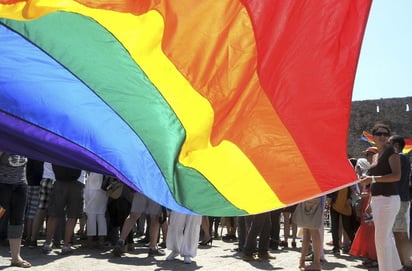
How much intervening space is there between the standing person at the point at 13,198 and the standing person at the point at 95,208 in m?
2.12

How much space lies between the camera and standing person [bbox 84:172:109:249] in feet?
26.0

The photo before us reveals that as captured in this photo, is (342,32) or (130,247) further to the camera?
(130,247)

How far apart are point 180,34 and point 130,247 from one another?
5.89 meters

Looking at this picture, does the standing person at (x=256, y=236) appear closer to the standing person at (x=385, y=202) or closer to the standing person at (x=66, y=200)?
the standing person at (x=385, y=202)

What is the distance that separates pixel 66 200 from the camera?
7.32 metres

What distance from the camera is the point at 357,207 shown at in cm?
824

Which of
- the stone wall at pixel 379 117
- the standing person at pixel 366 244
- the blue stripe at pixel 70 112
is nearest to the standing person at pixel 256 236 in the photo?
the standing person at pixel 366 244

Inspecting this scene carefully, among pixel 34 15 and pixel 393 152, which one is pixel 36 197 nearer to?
pixel 393 152

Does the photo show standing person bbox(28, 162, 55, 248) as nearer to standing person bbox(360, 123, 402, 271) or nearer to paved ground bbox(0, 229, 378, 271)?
paved ground bbox(0, 229, 378, 271)

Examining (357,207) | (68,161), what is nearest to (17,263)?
(68,161)

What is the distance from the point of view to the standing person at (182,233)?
6773 millimetres

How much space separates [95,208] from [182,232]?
1777mm

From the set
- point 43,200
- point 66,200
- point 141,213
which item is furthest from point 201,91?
point 43,200

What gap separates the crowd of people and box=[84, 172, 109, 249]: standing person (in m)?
0.02
